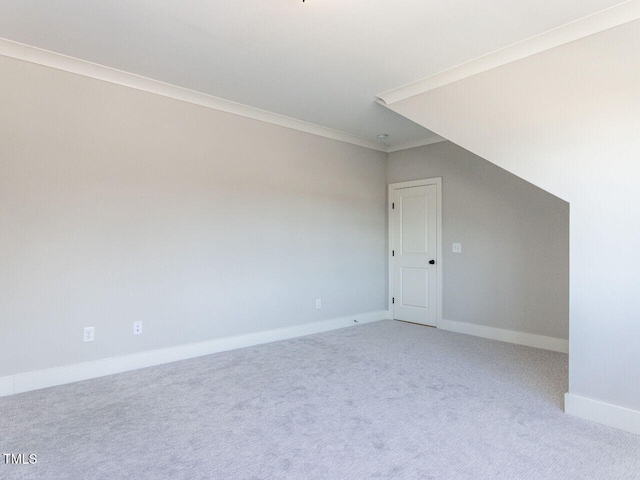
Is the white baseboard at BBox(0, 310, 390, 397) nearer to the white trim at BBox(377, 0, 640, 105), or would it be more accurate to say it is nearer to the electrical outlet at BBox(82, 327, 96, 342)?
the electrical outlet at BBox(82, 327, 96, 342)

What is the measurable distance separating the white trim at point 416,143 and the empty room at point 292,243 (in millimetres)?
361

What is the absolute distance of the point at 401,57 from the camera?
3.04 metres

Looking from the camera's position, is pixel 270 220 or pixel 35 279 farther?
pixel 270 220

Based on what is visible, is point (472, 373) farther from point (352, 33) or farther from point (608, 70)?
point (352, 33)

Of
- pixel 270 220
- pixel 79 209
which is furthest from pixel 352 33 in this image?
pixel 79 209

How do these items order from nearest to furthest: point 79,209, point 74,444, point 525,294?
point 74,444
point 79,209
point 525,294

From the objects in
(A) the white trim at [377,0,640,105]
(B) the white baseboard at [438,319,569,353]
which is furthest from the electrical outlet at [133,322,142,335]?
(B) the white baseboard at [438,319,569,353]

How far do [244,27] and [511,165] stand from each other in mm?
2225

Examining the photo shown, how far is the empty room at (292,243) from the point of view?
7.34 ft

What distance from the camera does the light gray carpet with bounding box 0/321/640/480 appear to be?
1.90 meters

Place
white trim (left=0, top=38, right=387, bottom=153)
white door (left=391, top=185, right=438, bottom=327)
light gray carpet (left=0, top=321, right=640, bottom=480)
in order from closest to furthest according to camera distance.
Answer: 1. light gray carpet (left=0, top=321, right=640, bottom=480)
2. white trim (left=0, top=38, right=387, bottom=153)
3. white door (left=391, top=185, right=438, bottom=327)

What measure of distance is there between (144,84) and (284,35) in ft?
5.19

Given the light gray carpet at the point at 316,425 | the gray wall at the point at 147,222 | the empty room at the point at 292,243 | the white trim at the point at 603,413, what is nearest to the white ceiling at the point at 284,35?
the empty room at the point at 292,243

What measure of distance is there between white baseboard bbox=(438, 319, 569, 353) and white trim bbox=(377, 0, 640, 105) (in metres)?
2.93
